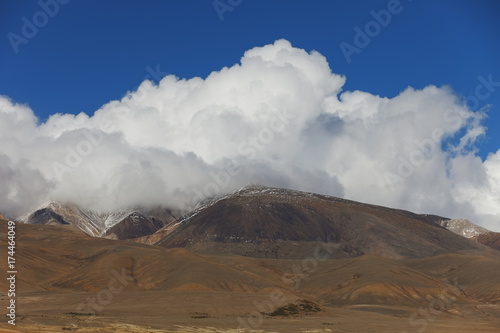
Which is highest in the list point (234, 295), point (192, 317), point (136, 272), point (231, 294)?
point (136, 272)

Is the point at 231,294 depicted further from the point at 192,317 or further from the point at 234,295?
the point at 192,317

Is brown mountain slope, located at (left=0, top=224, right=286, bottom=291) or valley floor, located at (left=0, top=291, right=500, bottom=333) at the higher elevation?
brown mountain slope, located at (left=0, top=224, right=286, bottom=291)

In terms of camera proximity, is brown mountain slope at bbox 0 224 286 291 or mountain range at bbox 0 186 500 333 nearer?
mountain range at bbox 0 186 500 333

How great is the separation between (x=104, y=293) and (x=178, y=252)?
5794 centimetres

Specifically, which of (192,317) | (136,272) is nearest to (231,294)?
(192,317)

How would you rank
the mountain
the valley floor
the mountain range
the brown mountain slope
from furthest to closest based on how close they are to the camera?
1. the brown mountain slope
2. the mountain
3. the mountain range
4. the valley floor

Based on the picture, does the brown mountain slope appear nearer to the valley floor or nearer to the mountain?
the mountain

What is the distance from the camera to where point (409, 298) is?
469 ft

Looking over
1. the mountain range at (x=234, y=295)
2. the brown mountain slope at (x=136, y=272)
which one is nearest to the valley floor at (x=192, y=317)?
the mountain range at (x=234, y=295)

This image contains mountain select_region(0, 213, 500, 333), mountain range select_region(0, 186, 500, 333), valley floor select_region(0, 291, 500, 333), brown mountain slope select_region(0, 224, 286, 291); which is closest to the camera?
valley floor select_region(0, 291, 500, 333)

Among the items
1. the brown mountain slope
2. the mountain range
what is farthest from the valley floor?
the brown mountain slope

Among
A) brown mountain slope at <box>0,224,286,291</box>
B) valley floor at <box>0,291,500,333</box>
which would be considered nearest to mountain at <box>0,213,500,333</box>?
valley floor at <box>0,291,500,333</box>

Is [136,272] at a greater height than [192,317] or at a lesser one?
greater

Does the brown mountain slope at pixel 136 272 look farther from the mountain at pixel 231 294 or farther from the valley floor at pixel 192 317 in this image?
the valley floor at pixel 192 317
